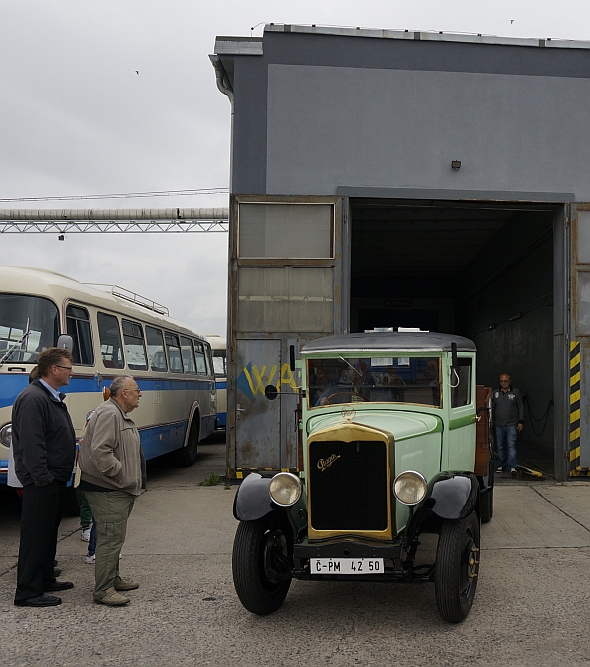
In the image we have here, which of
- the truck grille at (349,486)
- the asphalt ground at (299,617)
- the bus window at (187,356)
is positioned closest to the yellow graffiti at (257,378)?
the bus window at (187,356)

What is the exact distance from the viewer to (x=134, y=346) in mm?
10625

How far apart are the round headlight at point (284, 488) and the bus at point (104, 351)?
3375mm

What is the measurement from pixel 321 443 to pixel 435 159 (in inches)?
280

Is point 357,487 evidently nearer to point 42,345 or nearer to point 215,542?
point 215,542

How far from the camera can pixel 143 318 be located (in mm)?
11344

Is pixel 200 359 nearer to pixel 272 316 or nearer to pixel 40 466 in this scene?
pixel 272 316

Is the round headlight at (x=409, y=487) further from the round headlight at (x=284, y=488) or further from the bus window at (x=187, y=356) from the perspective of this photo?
the bus window at (x=187, y=356)

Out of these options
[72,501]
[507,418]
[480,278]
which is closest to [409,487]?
[72,501]

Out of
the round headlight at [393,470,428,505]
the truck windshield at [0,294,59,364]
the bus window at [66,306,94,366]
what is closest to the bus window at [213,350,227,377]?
the bus window at [66,306,94,366]

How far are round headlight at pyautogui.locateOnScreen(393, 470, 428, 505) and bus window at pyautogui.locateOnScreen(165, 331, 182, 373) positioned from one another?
805cm

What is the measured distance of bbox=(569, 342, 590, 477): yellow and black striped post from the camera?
35.5ft

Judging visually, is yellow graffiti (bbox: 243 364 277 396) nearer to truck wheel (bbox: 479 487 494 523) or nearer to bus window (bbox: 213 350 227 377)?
truck wheel (bbox: 479 487 494 523)

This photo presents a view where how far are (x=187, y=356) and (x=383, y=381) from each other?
8.41 m

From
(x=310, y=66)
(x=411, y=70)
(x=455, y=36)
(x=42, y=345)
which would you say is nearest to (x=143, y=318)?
(x=42, y=345)
